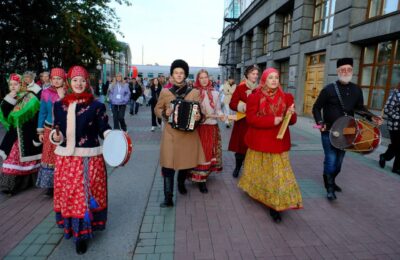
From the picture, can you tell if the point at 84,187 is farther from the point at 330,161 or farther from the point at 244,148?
the point at 330,161

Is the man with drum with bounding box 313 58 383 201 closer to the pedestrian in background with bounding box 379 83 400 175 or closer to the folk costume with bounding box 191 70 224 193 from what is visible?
the folk costume with bounding box 191 70 224 193

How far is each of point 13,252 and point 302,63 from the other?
13575 mm

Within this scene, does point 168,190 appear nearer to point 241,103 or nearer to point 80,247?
point 80,247

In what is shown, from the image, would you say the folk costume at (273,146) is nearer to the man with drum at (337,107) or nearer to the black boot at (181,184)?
the man with drum at (337,107)

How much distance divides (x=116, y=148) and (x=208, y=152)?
2156 millimetres

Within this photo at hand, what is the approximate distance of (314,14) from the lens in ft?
44.3

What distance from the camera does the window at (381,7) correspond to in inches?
349

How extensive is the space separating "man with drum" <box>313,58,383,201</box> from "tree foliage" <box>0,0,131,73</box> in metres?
12.0

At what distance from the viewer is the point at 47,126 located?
13.7 ft

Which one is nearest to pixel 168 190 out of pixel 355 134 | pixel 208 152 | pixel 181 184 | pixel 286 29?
pixel 181 184

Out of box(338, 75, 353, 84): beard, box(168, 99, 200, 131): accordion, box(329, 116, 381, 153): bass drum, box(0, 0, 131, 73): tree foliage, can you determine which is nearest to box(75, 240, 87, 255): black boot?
box(168, 99, 200, 131): accordion

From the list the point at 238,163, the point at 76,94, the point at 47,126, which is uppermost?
the point at 76,94

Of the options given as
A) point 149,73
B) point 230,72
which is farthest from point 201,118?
point 149,73

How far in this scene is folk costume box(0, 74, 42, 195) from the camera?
4332 millimetres
